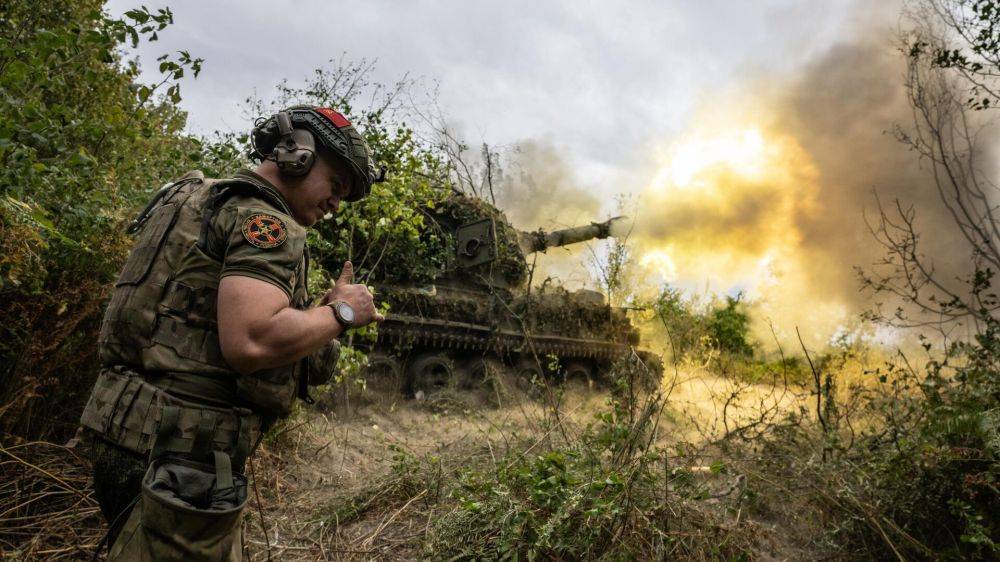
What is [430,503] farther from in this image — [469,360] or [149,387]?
[469,360]

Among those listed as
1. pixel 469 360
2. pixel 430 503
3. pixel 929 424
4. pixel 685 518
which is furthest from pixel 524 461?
pixel 469 360

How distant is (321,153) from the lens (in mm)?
2354

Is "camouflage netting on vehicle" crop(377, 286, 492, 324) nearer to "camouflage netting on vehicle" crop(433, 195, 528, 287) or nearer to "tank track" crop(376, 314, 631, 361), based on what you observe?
"tank track" crop(376, 314, 631, 361)

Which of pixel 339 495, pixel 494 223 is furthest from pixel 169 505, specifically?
pixel 494 223

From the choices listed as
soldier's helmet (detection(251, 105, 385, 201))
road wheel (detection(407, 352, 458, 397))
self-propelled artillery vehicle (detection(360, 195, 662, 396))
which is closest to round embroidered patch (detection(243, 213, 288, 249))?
soldier's helmet (detection(251, 105, 385, 201))

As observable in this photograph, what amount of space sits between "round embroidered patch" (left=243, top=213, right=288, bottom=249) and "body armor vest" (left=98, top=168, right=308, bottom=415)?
0.03 metres

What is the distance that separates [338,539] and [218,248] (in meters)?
2.83

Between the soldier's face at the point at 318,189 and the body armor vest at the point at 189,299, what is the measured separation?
120 mm

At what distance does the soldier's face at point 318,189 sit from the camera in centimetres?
232

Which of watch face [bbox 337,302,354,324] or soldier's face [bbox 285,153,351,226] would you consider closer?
watch face [bbox 337,302,354,324]

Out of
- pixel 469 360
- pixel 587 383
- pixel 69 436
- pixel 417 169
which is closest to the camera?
pixel 69 436

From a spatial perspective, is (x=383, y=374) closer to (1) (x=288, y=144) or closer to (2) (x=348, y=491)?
(2) (x=348, y=491)

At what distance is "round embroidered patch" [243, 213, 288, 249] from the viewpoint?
76.4 inches

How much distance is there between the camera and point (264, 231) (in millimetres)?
1967
